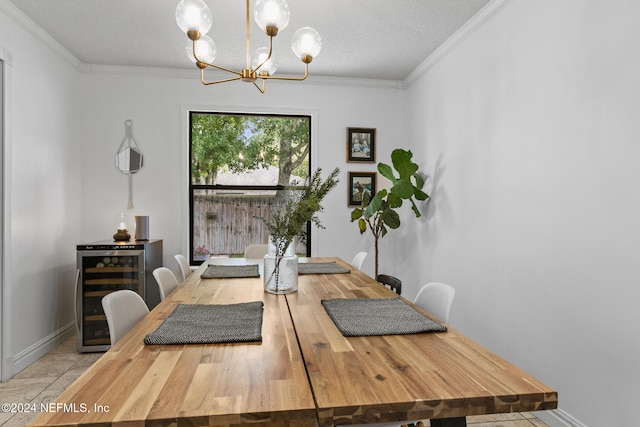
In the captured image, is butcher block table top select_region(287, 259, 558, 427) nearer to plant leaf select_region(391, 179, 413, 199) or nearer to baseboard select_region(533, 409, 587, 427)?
baseboard select_region(533, 409, 587, 427)

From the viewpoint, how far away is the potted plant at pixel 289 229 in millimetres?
1875

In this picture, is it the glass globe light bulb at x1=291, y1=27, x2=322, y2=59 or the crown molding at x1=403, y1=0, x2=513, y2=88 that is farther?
the crown molding at x1=403, y1=0, x2=513, y2=88

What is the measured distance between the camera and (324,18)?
3084 mm

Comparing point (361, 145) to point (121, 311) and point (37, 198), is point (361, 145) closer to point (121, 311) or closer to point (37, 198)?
point (37, 198)

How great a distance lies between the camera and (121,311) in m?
1.63

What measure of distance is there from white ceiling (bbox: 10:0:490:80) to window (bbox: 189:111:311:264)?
2.06ft

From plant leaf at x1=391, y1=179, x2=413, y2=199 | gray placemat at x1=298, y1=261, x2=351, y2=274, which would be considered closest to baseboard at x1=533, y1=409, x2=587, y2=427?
gray placemat at x1=298, y1=261, x2=351, y2=274

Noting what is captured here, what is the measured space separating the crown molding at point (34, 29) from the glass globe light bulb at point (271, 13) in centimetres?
218

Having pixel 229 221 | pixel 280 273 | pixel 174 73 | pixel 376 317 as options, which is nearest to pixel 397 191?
pixel 229 221

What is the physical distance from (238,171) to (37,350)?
7.87ft

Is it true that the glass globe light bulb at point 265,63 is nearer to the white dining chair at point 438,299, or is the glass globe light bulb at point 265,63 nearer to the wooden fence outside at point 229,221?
the white dining chair at point 438,299

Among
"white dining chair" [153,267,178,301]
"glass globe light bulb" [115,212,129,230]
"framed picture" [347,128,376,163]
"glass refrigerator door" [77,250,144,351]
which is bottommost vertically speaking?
"glass refrigerator door" [77,250,144,351]

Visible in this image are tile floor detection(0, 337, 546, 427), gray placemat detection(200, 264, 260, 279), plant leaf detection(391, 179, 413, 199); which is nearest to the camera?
tile floor detection(0, 337, 546, 427)

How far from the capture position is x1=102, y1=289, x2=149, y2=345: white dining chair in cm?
155
